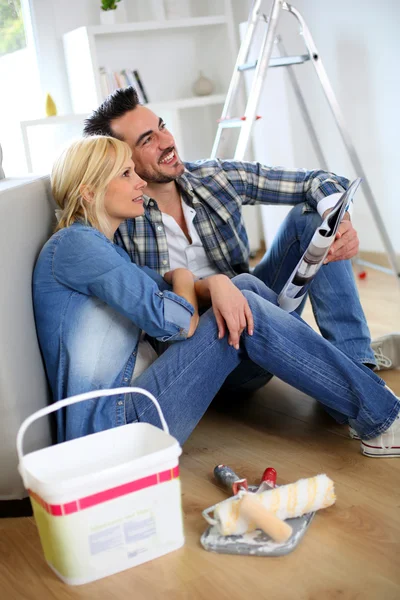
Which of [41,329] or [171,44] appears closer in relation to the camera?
[41,329]

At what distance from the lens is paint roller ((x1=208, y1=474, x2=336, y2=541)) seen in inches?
61.9

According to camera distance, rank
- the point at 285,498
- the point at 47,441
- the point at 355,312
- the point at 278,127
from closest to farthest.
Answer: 1. the point at 285,498
2. the point at 47,441
3. the point at 355,312
4. the point at 278,127

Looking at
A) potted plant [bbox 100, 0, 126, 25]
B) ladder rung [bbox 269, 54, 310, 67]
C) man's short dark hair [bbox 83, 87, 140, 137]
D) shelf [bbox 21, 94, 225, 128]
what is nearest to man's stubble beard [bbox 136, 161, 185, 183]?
man's short dark hair [bbox 83, 87, 140, 137]

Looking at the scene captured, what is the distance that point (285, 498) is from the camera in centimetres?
165

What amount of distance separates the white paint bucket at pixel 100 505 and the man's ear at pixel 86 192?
0.52m

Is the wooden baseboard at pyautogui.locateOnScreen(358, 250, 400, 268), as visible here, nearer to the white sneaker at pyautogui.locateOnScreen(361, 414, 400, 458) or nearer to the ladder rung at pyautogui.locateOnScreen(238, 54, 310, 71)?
→ the ladder rung at pyautogui.locateOnScreen(238, 54, 310, 71)

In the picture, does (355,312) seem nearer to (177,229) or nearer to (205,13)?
(177,229)

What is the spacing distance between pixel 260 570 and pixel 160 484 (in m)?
0.25

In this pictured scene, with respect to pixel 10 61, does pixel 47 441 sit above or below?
below

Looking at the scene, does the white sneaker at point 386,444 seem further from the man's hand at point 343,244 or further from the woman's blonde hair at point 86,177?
the woman's blonde hair at point 86,177

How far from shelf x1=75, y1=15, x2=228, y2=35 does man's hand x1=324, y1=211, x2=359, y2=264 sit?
224 centimetres

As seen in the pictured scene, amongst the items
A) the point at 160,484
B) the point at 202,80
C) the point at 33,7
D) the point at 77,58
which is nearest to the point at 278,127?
the point at 202,80

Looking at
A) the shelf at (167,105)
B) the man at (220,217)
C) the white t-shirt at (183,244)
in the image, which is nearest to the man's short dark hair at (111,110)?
the man at (220,217)

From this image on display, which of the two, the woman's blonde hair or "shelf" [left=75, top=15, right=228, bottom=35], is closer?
the woman's blonde hair
